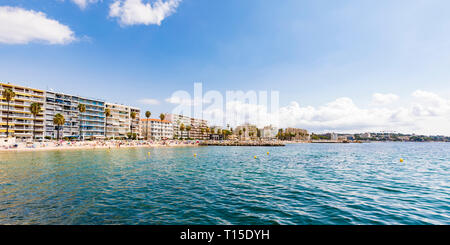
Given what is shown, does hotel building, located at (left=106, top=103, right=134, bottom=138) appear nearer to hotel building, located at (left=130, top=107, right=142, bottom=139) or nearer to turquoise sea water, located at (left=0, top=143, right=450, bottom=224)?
hotel building, located at (left=130, top=107, right=142, bottom=139)

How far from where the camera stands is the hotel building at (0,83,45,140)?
280 ft

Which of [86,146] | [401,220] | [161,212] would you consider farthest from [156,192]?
[86,146]

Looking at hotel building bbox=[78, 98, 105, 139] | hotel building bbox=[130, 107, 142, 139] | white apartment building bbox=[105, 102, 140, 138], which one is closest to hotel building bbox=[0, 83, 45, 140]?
hotel building bbox=[78, 98, 105, 139]

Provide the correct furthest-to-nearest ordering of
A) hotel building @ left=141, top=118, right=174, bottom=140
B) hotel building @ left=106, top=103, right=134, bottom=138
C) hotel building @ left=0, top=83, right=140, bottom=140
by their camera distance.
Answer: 1. hotel building @ left=141, top=118, right=174, bottom=140
2. hotel building @ left=106, top=103, right=134, bottom=138
3. hotel building @ left=0, top=83, right=140, bottom=140

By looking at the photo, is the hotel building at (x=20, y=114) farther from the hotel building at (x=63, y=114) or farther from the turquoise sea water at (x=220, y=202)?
the turquoise sea water at (x=220, y=202)

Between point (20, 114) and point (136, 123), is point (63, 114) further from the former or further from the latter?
point (136, 123)

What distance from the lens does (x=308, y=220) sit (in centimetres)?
1103

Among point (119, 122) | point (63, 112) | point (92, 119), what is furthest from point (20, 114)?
point (119, 122)

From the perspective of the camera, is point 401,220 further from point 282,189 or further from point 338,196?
point 282,189

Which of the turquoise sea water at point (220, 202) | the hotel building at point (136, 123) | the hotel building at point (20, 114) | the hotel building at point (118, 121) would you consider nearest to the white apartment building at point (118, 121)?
the hotel building at point (118, 121)

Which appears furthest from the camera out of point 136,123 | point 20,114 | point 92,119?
point 136,123

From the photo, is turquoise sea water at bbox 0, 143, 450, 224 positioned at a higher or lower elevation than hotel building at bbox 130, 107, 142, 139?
lower

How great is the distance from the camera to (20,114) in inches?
3546

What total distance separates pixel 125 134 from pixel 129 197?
138 meters
